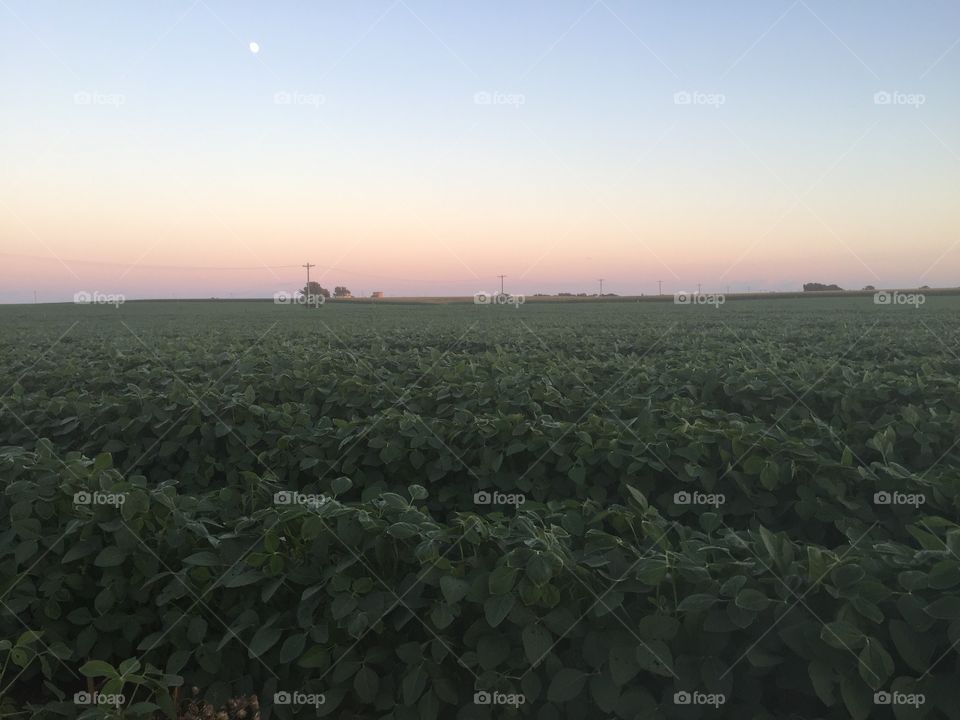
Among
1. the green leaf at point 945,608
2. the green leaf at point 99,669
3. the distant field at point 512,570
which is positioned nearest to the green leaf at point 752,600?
the distant field at point 512,570

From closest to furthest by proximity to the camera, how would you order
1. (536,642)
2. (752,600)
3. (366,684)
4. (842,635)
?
(842,635), (752,600), (536,642), (366,684)

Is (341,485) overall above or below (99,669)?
above

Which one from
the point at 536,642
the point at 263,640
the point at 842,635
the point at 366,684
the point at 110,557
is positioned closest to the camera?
the point at 842,635

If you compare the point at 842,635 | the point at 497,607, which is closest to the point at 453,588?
the point at 497,607

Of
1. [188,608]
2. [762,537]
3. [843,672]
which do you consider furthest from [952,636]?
[188,608]

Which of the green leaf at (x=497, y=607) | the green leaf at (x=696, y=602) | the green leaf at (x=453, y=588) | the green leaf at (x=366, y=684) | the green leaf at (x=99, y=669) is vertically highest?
the green leaf at (x=696, y=602)

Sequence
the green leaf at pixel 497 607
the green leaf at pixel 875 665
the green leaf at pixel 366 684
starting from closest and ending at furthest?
1. the green leaf at pixel 875 665
2. the green leaf at pixel 497 607
3. the green leaf at pixel 366 684

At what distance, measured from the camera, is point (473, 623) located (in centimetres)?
227

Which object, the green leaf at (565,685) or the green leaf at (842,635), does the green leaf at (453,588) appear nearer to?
the green leaf at (565,685)

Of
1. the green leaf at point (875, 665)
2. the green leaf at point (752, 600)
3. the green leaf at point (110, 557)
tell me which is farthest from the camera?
the green leaf at point (110, 557)

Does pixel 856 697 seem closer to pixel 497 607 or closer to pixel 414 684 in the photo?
pixel 497 607

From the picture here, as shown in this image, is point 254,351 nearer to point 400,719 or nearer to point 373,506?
point 373,506

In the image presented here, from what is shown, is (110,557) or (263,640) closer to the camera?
(263,640)

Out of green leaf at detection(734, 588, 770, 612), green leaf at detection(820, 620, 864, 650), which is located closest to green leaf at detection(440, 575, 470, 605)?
green leaf at detection(734, 588, 770, 612)
